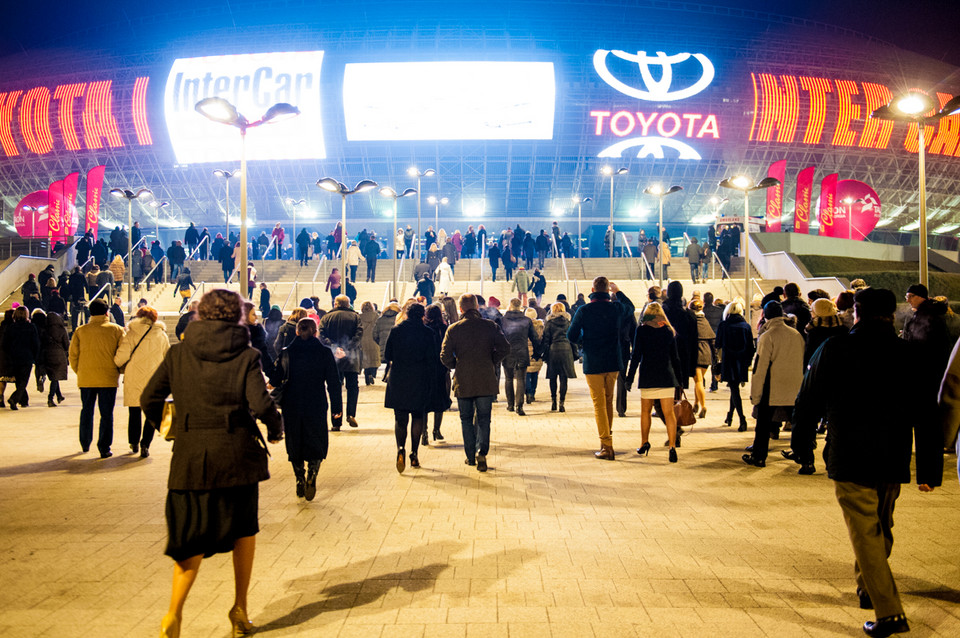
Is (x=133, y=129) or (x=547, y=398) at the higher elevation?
(x=133, y=129)

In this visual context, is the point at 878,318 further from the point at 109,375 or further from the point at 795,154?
the point at 795,154

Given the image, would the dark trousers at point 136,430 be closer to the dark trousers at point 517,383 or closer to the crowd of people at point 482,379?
the crowd of people at point 482,379

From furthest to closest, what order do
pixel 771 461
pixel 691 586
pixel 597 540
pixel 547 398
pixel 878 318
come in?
pixel 547 398, pixel 771 461, pixel 597 540, pixel 691 586, pixel 878 318

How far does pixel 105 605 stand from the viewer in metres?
3.77

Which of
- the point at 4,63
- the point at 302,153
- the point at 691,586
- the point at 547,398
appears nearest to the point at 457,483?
the point at 691,586

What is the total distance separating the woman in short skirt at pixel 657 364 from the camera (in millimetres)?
7500

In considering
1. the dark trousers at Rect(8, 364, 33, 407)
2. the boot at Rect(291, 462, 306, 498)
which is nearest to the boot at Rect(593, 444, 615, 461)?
the boot at Rect(291, 462, 306, 498)

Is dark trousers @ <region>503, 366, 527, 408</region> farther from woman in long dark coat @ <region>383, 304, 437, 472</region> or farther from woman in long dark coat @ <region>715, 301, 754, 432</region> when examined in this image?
woman in long dark coat @ <region>383, 304, 437, 472</region>

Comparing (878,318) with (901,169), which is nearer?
(878,318)

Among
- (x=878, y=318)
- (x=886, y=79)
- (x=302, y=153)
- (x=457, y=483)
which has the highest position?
(x=886, y=79)

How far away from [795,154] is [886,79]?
948cm

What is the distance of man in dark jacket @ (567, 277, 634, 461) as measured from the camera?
7570 millimetres

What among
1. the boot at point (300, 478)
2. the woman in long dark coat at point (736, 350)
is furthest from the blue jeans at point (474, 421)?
the woman in long dark coat at point (736, 350)

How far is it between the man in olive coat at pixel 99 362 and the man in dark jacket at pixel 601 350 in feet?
15.9
